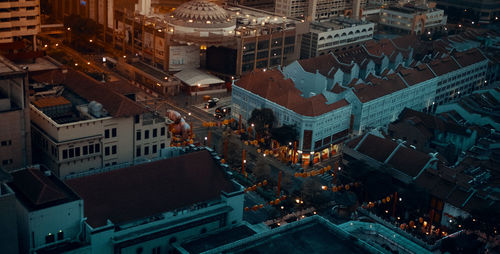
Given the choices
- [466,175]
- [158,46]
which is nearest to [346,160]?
[466,175]

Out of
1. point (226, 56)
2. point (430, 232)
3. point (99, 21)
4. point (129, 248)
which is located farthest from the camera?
point (99, 21)

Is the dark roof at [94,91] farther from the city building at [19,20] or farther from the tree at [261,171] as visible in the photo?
the city building at [19,20]

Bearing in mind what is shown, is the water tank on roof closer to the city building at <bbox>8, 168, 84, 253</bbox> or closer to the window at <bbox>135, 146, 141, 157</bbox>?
the window at <bbox>135, 146, 141, 157</bbox>

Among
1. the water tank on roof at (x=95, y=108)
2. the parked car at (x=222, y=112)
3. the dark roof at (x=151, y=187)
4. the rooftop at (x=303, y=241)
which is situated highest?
the water tank on roof at (x=95, y=108)

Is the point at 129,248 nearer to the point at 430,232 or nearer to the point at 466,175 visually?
the point at 430,232

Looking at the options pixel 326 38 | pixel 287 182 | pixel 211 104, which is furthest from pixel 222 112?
pixel 326 38

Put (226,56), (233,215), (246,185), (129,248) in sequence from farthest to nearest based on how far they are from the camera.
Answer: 1. (226,56)
2. (246,185)
3. (233,215)
4. (129,248)

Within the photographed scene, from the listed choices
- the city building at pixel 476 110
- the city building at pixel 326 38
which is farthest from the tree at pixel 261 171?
the city building at pixel 326 38
